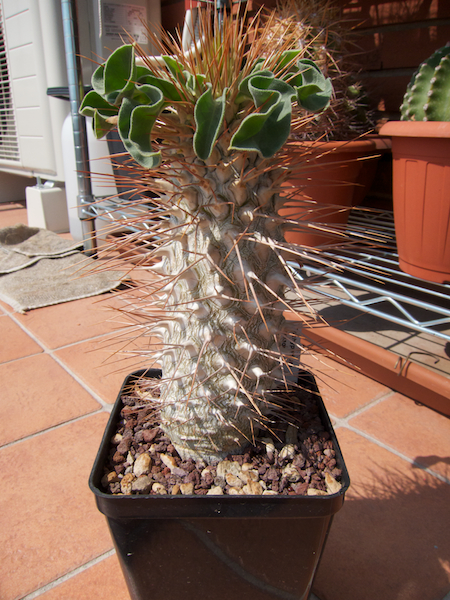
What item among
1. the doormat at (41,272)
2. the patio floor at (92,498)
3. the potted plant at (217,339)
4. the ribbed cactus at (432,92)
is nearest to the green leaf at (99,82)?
the potted plant at (217,339)

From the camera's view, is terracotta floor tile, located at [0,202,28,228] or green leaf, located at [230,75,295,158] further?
terracotta floor tile, located at [0,202,28,228]

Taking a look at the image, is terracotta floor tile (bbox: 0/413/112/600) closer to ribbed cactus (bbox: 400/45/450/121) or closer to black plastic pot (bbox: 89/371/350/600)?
black plastic pot (bbox: 89/371/350/600)

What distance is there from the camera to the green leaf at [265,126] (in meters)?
0.36

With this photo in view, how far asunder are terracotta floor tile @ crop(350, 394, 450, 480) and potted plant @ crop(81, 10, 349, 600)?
1.35ft

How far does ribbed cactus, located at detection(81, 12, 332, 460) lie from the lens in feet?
1.25

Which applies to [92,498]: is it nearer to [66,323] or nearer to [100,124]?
[100,124]

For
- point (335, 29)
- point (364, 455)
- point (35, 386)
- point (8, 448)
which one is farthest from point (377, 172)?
point (8, 448)

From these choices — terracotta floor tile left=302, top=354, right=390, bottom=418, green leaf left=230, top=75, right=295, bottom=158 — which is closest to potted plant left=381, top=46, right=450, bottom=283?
terracotta floor tile left=302, top=354, right=390, bottom=418

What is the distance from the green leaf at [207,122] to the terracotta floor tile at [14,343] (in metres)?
1.06

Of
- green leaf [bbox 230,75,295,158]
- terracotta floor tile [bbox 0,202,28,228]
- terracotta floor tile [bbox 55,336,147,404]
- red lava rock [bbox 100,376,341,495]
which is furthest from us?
terracotta floor tile [bbox 0,202,28,228]

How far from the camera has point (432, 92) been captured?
1009 mm

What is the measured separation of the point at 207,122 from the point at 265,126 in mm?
49

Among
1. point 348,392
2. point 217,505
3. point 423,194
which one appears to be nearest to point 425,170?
point 423,194

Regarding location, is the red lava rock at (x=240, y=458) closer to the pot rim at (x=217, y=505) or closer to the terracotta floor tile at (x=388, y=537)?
the pot rim at (x=217, y=505)
